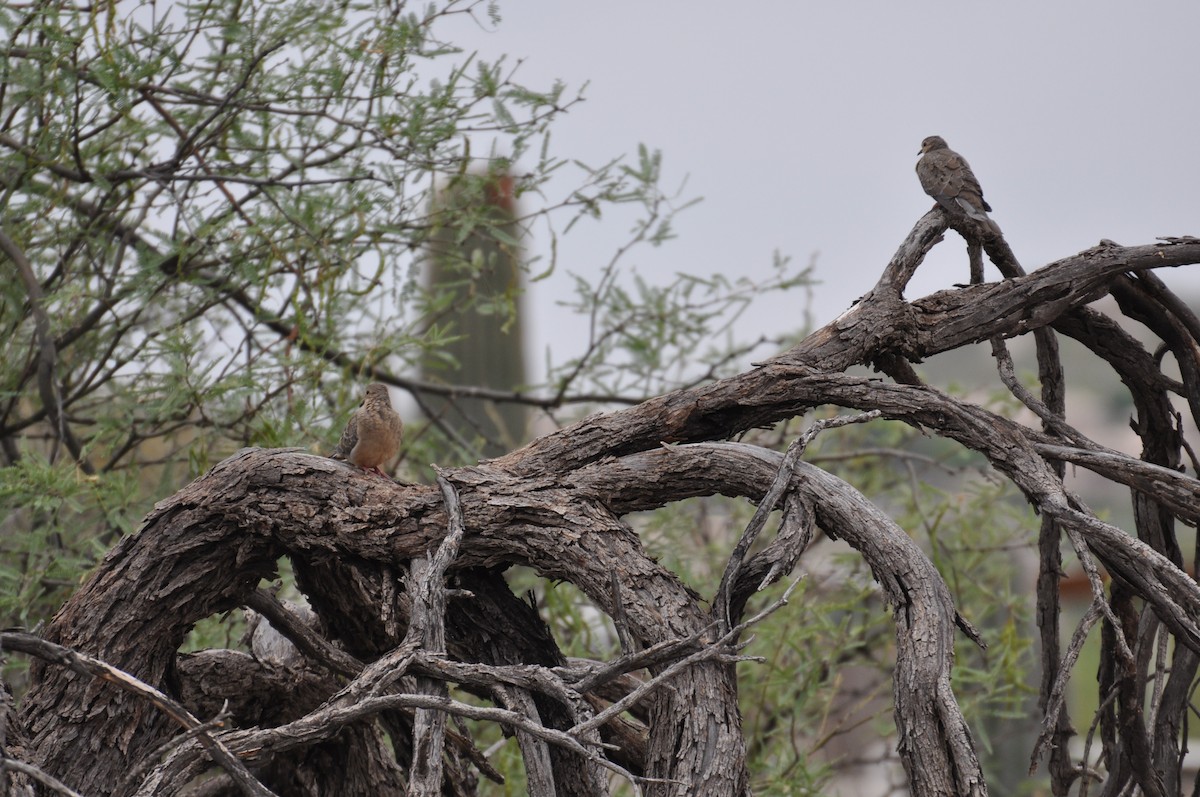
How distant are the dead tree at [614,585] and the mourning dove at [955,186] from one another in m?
0.11

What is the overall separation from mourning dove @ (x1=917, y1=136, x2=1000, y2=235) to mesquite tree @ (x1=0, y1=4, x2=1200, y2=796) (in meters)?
0.06

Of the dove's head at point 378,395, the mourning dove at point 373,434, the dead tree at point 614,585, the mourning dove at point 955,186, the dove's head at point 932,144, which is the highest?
the dove's head at point 932,144

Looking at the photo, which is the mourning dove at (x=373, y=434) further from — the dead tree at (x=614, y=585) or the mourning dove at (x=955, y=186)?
the mourning dove at (x=955, y=186)

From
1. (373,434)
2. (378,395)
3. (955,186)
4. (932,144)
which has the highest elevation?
(932,144)

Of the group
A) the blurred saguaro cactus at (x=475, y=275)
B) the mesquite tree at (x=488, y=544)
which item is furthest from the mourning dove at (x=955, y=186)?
the blurred saguaro cactus at (x=475, y=275)

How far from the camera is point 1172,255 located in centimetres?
259

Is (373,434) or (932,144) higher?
(932,144)

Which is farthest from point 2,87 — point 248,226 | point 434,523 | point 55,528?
point 434,523

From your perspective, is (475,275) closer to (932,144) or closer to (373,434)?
(373,434)

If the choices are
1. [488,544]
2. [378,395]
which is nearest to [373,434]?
[378,395]

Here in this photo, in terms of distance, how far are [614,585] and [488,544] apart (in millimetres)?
451

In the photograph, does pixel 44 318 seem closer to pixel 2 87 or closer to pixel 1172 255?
pixel 2 87

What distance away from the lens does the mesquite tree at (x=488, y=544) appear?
1.94 m

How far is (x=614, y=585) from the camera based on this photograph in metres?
1.94
